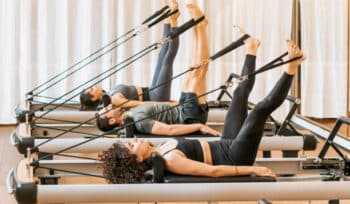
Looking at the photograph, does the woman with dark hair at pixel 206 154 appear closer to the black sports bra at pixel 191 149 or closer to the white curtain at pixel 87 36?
the black sports bra at pixel 191 149

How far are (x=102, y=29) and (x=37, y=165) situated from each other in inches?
Result: 156

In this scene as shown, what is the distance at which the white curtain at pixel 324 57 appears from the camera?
692 cm

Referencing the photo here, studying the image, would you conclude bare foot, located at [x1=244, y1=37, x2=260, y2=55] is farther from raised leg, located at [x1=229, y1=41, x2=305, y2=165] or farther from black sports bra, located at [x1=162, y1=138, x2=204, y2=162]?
black sports bra, located at [x1=162, y1=138, x2=204, y2=162]

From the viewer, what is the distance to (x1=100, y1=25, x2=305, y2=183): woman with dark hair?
109 inches

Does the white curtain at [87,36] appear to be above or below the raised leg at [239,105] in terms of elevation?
above

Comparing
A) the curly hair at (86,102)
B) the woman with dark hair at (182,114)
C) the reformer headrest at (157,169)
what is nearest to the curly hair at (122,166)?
the reformer headrest at (157,169)

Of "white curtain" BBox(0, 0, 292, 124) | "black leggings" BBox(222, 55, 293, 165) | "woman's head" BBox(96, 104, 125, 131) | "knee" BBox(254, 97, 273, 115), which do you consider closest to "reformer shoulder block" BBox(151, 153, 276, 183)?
"black leggings" BBox(222, 55, 293, 165)

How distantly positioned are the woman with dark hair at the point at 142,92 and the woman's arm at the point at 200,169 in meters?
1.70

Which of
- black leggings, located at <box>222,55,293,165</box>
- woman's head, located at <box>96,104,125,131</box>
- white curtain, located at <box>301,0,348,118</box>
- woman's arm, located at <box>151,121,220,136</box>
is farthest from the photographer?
white curtain, located at <box>301,0,348,118</box>

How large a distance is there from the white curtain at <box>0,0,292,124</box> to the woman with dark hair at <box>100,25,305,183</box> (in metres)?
3.62

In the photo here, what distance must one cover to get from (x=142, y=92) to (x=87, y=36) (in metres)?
2.28

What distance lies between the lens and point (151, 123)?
12.4 feet

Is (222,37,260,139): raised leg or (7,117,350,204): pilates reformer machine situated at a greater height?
(222,37,260,139): raised leg

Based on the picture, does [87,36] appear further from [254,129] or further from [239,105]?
[254,129]
